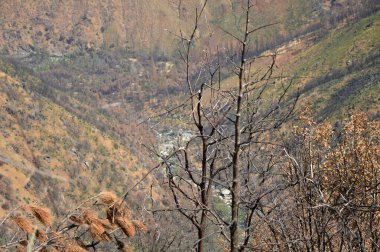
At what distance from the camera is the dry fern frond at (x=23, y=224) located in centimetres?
395

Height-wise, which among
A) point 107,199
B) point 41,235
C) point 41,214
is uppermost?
point 107,199

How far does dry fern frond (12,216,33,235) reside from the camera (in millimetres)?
3947

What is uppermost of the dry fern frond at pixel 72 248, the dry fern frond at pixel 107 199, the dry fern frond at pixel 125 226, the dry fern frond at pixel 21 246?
the dry fern frond at pixel 107 199

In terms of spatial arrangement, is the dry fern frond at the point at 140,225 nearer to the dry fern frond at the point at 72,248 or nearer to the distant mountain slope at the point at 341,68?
the dry fern frond at the point at 72,248

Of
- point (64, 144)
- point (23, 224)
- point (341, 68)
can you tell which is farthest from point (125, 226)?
point (341, 68)

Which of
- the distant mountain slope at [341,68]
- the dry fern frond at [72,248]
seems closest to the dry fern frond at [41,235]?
the dry fern frond at [72,248]

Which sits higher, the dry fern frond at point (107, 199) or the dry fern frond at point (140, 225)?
the dry fern frond at point (107, 199)

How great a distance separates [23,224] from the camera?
13.0 ft

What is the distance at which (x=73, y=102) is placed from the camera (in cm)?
11106

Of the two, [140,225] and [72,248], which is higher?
[140,225]

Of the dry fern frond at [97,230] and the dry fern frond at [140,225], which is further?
the dry fern frond at [140,225]

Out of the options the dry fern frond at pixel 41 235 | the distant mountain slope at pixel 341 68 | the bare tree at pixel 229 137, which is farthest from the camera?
the distant mountain slope at pixel 341 68

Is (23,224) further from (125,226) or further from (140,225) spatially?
(140,225)

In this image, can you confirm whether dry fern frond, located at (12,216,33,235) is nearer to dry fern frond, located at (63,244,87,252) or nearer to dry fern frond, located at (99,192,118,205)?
dry fern frond, located at (63,244,87,252)
